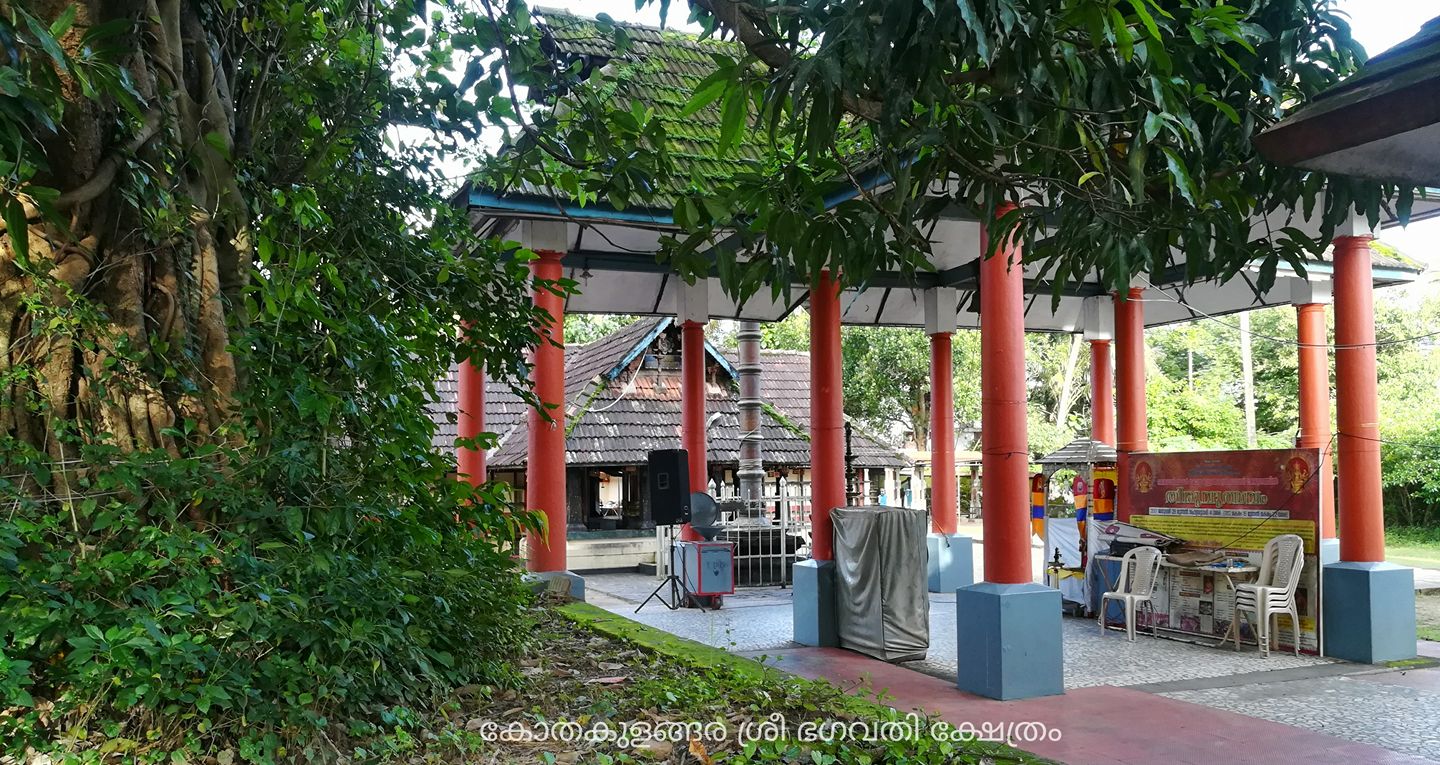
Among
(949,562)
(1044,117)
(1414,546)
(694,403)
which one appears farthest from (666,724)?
(1414,546)

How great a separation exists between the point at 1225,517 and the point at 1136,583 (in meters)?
1.03

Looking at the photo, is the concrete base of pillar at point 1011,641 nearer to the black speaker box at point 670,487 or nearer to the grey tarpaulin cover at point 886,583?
the grey tarpaulin cover at point 886,583

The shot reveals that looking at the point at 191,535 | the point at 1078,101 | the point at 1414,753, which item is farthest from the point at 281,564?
the point at 1414,753

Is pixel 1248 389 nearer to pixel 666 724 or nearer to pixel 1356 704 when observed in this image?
pixel 1356 704

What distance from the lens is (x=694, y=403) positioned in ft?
42.2

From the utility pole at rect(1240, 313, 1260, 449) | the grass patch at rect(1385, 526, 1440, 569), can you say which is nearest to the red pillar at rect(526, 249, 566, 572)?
the grass patch at rect(1385, 526, 1440, 569)

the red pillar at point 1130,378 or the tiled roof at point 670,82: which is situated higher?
the tiled roof at point 670,82

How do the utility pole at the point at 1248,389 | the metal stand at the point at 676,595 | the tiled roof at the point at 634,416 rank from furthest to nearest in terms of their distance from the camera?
the utility pole at the point at 1248,389, the tiled roof at the point at 634,416, the metal stand at the point at 676,595

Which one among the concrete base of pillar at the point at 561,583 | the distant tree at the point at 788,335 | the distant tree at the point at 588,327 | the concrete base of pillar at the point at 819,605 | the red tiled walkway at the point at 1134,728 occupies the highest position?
the distant tree at the point at 588,327

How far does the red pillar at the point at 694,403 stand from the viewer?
41.7 feet

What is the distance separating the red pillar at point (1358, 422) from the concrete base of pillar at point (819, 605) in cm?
428

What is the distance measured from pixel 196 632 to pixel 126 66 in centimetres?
188

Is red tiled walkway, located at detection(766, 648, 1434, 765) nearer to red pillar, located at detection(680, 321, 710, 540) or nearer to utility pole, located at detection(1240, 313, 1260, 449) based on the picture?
red pillar, located at detection(680, 321, 710, 540)

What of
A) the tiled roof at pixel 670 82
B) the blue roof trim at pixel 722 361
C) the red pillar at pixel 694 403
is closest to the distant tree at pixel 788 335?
the blue roof trim at pixel 722 361
